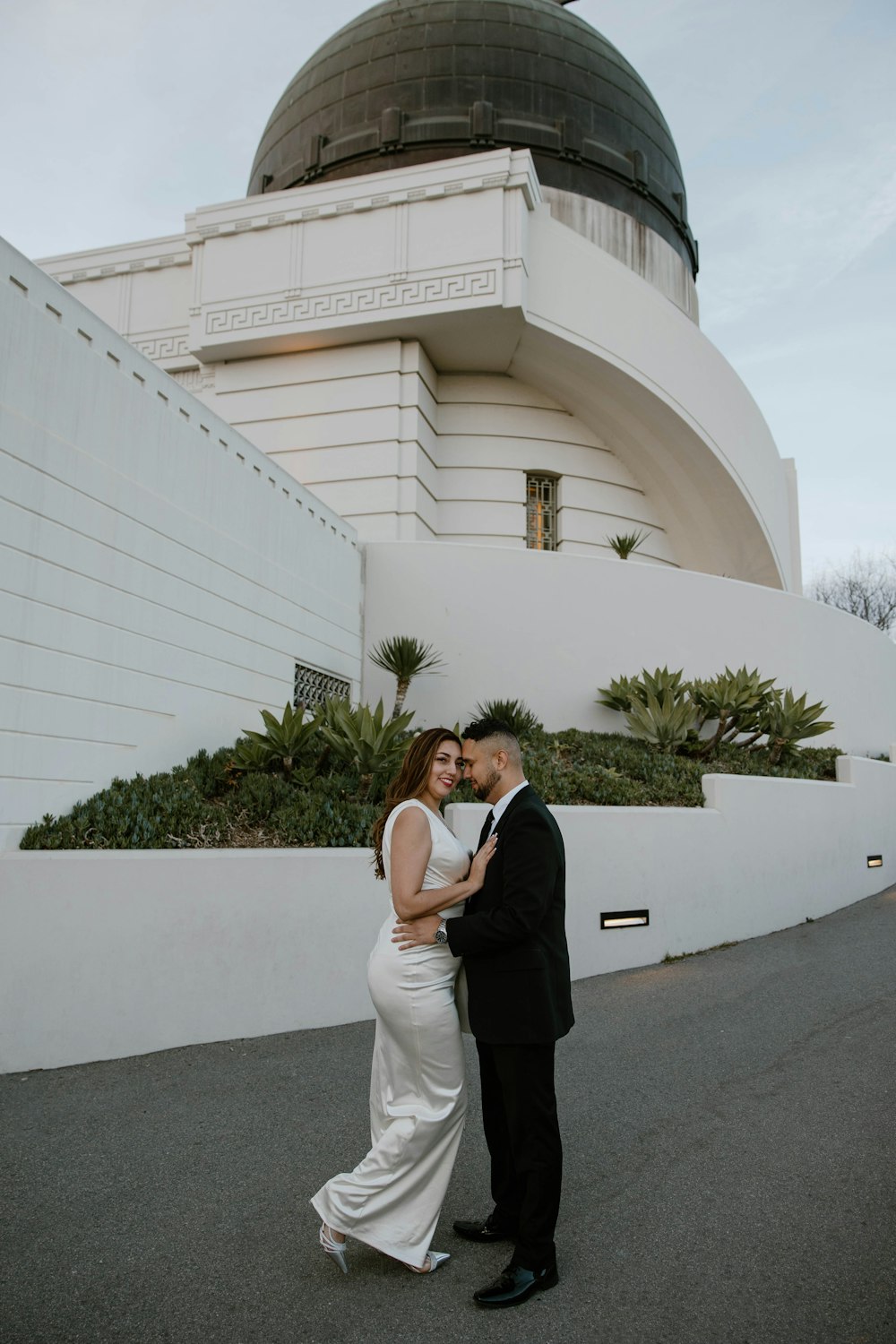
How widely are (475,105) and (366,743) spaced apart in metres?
13.3

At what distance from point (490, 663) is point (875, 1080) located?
276 inches

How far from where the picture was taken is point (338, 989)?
5.49m

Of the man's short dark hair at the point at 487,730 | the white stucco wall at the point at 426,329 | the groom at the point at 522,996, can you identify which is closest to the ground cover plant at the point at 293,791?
the man's short dark hair at the point at 487,730

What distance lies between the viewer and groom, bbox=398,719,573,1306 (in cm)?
273

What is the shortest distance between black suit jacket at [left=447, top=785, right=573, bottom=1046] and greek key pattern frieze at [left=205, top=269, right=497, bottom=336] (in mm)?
11374

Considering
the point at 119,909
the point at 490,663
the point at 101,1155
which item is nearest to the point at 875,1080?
the point at 101,1155

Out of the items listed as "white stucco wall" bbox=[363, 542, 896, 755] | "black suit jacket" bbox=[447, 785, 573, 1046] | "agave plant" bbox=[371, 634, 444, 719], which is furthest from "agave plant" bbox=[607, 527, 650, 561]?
"black suit jacket" bbox=[447, 785, 573, 1046]

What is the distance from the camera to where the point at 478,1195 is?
338 centimetres

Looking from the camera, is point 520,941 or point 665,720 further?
point 665,720

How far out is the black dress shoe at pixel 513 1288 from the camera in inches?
104

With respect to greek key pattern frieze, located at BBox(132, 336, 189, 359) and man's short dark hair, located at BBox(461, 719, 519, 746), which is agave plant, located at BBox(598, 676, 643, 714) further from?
greek key pattern frieze, located at BBox(132, 336, 189, 359)

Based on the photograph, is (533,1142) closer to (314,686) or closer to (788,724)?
(314,686)

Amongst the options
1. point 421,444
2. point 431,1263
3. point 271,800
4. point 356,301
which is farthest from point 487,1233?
point 356,301

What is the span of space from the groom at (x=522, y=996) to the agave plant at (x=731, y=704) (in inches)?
302
